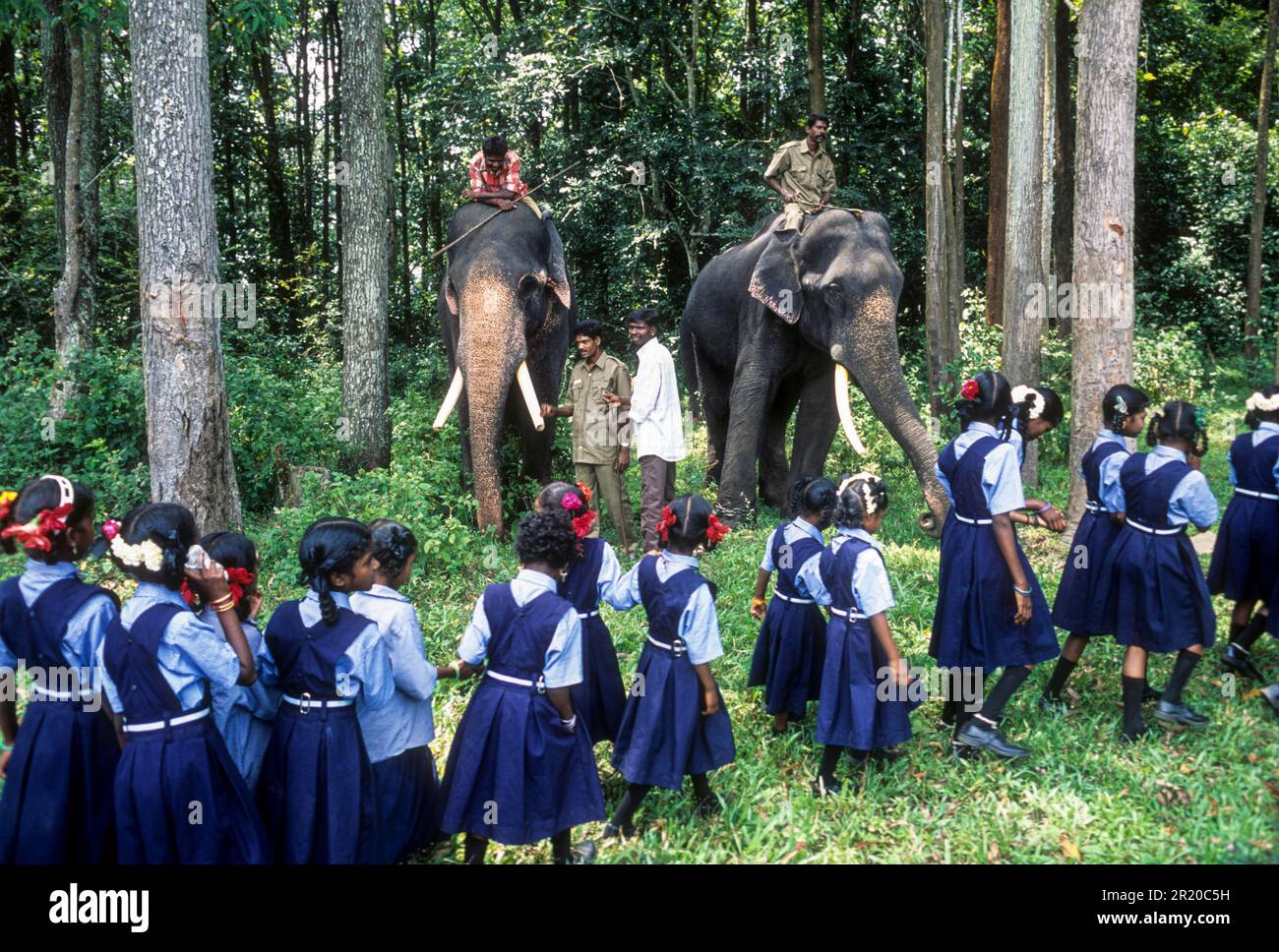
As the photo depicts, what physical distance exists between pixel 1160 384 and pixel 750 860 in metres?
10.9

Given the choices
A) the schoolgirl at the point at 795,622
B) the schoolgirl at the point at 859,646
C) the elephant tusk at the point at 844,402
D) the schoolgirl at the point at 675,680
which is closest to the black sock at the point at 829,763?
the schoolgirl at the point at 859,646

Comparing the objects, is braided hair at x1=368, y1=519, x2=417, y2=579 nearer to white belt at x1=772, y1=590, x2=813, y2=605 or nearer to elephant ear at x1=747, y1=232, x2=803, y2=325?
white belt at x1=772, y1=590, x2=813, y2=605

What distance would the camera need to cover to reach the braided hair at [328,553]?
3.46m

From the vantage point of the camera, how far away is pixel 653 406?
7559 mm

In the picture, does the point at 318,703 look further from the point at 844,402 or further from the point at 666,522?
the point at 844,402

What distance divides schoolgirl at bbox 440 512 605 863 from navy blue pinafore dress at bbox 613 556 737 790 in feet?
1.06

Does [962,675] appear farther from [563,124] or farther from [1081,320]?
[563,124]

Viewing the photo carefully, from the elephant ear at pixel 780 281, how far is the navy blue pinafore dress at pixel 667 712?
4.82m

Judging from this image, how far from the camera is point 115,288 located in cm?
1659

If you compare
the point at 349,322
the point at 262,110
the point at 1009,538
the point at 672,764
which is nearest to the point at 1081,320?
the point at 1009,538

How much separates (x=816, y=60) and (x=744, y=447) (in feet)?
29.1

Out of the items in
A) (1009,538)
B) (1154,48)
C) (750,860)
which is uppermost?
(1154,48)

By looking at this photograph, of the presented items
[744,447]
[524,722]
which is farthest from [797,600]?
[744,447]

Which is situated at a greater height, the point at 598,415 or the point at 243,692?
the point at 598,415
